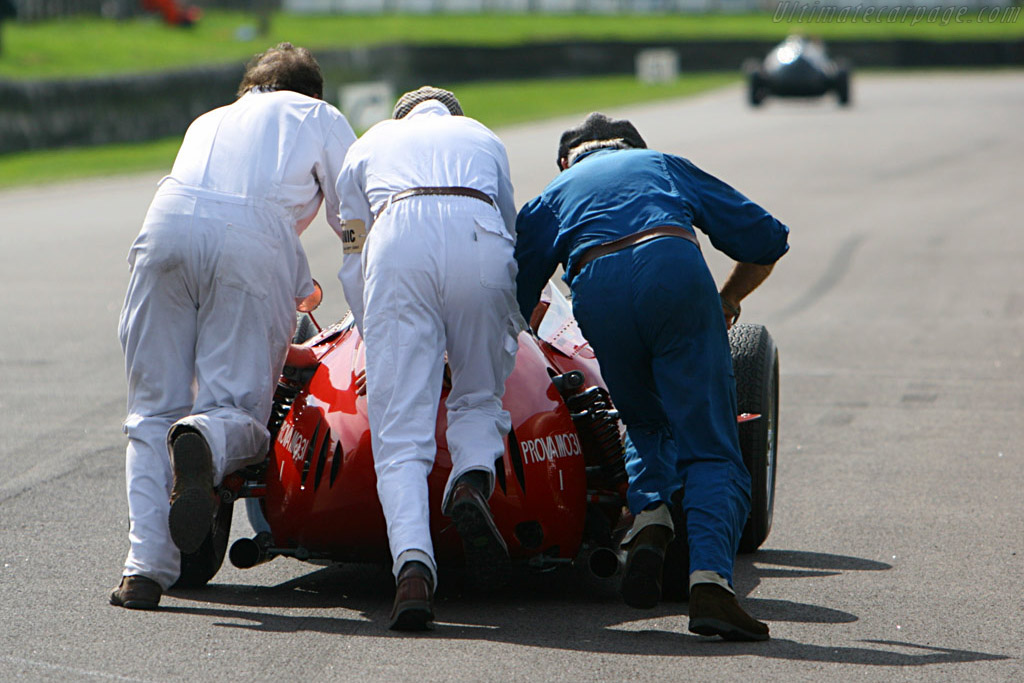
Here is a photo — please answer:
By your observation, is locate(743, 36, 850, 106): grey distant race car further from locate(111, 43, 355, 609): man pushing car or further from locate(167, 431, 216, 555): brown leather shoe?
locate(167, 431, 216, 555): brown leather shoe

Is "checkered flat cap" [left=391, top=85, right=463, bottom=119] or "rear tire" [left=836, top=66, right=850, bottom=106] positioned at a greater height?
"rear tire" [left=836, top=66, right=850, bottom=106]

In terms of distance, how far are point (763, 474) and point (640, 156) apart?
1.49m

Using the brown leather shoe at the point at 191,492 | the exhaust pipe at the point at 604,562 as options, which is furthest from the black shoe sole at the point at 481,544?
the brown leather shoe at the point at 191,492

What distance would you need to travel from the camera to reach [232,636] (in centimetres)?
488

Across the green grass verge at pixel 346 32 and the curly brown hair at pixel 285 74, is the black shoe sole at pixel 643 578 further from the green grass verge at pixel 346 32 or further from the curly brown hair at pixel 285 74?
the green grass verge at pixel 346 32

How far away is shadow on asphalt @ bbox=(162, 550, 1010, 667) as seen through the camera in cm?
480

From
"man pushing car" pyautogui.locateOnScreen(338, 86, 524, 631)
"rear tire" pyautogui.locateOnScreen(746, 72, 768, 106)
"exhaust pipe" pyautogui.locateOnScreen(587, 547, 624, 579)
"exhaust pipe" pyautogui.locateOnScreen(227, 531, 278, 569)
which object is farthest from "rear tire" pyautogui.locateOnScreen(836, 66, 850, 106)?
"exhaust pipe" pyautogui.locateOnScreen(227, 531, 278, 569)

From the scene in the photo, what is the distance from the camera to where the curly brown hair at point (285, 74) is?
5.85 metres

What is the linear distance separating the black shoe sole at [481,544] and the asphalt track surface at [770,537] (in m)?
0.22

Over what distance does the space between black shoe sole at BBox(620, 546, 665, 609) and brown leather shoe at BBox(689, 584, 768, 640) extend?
4.8 inches

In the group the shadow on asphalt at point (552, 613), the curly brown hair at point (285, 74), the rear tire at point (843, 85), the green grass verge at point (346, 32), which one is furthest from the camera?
the rear tire at point (843, 85)

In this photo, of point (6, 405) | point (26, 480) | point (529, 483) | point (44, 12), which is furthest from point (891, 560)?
point (44, 12)

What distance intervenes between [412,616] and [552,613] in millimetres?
620

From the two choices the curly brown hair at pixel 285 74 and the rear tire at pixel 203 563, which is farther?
the curly brown hair at pixel 285 74
